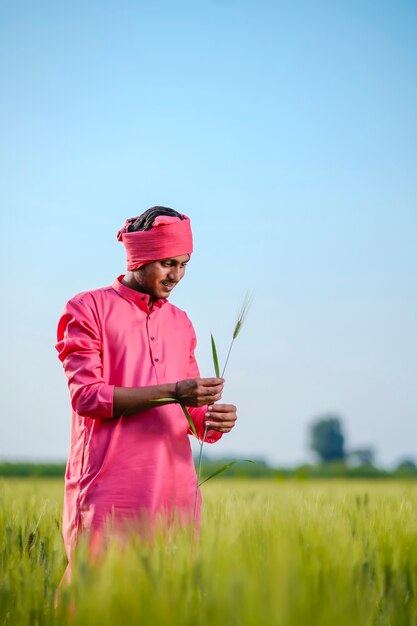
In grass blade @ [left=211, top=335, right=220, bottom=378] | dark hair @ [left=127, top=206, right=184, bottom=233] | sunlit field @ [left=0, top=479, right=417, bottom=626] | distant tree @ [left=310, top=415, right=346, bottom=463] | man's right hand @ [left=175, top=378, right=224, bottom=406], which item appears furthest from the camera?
distant tree @ [left=310, top=415, right=346, bottom=463]

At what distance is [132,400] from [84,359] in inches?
9.1

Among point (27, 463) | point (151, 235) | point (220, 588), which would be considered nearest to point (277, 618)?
point (220, 588)

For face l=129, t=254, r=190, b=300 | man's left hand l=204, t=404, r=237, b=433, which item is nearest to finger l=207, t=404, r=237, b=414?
man's left hand l=204, t=404, r=237, b=433

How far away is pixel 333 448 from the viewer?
57.2m

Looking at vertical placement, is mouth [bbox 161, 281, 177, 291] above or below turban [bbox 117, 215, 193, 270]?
below

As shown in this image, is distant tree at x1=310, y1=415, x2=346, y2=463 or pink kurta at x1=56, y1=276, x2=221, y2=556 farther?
distant tree at x1=310, y1=415, x2=346, y2=463

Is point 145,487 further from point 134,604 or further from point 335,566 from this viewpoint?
point 134,604

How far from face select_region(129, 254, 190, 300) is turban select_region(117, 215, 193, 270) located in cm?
2

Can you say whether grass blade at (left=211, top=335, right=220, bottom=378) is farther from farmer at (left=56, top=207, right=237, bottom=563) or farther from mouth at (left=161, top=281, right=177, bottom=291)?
mouth at (left=161, top=281, right=177, bottom=291)

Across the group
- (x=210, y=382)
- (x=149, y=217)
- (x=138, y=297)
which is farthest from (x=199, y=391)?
(x=149, y=217)

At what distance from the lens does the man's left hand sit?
265cm

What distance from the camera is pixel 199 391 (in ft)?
8.27

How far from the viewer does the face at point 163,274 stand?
9.16ft

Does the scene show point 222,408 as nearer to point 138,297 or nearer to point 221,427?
point 221,427
